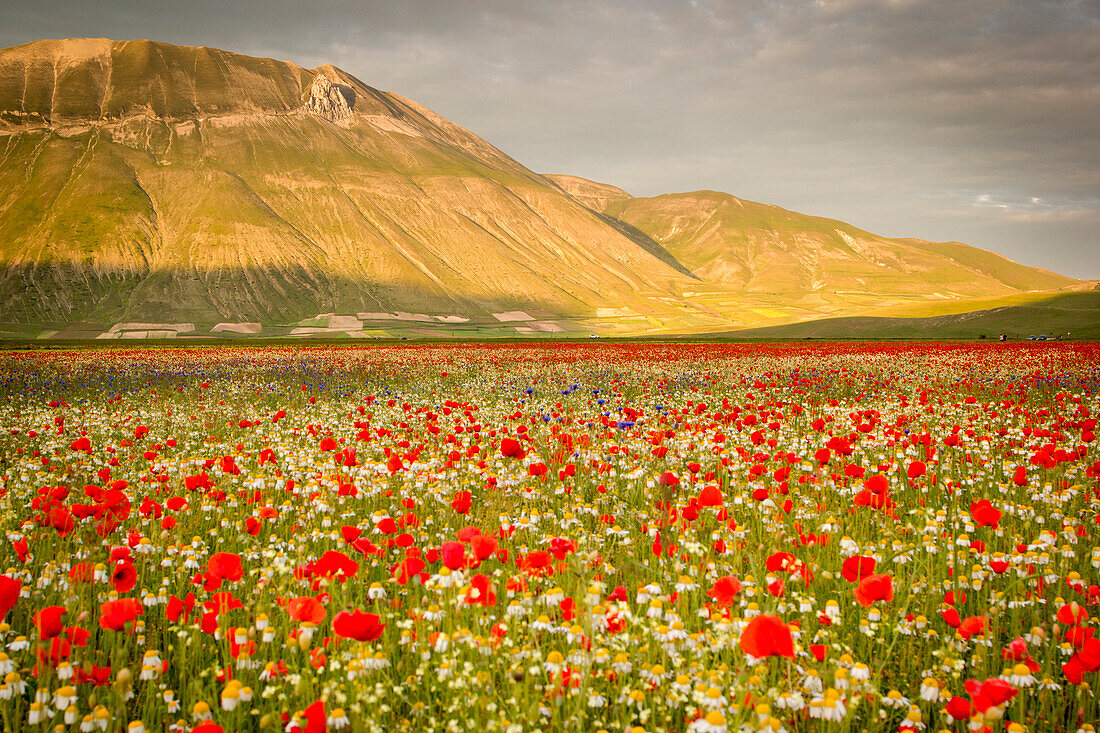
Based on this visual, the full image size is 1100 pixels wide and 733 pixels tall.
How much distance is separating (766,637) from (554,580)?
2389 millimetres

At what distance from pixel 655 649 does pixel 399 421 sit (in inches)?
372

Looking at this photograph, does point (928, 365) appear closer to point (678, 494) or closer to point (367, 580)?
point (678, 494)

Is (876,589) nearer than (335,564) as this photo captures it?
Yes

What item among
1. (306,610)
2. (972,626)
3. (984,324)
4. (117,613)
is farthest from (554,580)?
(984,324)

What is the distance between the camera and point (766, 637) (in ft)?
8.19

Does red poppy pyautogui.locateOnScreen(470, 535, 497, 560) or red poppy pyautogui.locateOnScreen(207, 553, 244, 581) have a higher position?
red poppy pyautogui.locateOnScreen(470, 535, 497, 560)

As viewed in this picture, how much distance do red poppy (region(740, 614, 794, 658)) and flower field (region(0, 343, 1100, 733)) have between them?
0.01 m

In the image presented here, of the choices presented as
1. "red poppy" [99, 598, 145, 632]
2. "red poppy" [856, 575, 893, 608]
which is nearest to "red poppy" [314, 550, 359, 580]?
"red poppy" [99, 598, 145, 632]

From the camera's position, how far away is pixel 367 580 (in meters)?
5.28

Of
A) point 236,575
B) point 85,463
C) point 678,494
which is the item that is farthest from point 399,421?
point 236,575

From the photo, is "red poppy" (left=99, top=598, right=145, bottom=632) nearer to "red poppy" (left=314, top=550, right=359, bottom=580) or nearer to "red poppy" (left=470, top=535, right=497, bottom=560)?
"red poppy" (left=314, top=550, right=359, bottom=580)

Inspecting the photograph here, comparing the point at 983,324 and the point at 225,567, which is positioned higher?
the point at 983,324

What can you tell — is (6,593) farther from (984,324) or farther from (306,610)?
(984,324)

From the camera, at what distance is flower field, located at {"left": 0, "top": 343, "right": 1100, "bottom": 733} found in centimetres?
317
